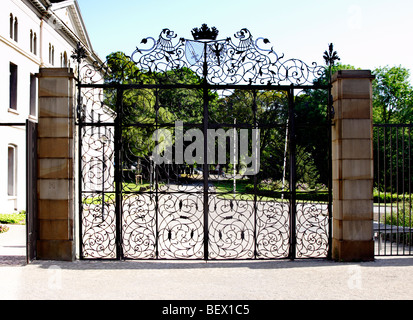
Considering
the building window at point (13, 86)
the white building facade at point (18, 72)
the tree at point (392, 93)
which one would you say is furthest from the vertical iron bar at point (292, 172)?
the tree at point (392, 93)

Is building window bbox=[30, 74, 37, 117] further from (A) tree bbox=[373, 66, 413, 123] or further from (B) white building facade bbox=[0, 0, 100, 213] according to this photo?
(A) tree bbox=[373, 66, 413, 123]

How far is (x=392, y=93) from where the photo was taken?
145 ft

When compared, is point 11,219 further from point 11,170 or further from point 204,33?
point 204,33

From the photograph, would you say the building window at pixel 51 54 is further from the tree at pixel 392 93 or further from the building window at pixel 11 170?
the tree at pixel 392 93

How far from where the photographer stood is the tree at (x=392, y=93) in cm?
4375

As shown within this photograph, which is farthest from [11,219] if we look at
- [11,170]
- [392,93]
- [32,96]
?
[392,93]

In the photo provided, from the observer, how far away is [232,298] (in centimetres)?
597

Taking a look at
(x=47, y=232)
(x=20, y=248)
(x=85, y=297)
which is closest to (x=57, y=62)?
(x=20, y=248)

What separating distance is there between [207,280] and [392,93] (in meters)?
43.2

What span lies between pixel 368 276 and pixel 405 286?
719 millimetres

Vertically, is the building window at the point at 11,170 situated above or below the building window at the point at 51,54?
below

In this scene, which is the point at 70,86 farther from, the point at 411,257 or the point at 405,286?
the point at 411,257

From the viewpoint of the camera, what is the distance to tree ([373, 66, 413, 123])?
4375 centimetres

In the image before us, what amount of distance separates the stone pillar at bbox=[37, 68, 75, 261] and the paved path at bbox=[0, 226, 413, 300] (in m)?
0.50
